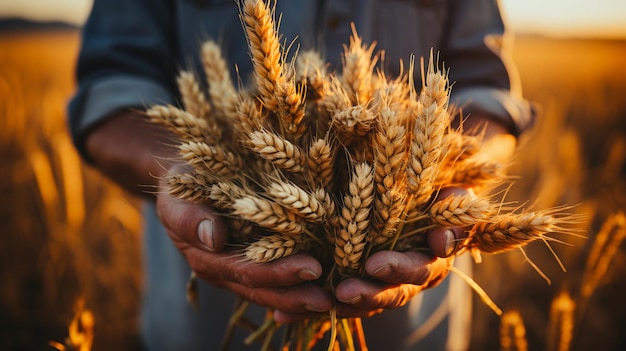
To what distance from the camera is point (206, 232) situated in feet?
2.52

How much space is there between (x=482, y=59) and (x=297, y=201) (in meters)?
1.10

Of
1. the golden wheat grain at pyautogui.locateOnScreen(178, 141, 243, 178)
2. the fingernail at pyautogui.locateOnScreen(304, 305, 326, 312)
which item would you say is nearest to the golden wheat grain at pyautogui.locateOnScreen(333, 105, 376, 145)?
the golden wheat grain at pyautogui.locateOnScreen(178, 141, 243, 178)

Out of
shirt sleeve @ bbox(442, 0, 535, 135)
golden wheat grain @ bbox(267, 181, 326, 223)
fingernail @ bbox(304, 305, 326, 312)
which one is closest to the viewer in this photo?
golden wheat grain @ bbox(267, 181, 326, 223)

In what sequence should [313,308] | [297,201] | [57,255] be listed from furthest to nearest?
[57,255] → [313,308] → [297,201]

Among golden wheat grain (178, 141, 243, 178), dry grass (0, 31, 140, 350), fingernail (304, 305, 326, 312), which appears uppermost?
golden wheat grain (178, 141, 243, 178)

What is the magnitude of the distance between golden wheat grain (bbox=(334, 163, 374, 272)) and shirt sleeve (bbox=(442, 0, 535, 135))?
778 mm

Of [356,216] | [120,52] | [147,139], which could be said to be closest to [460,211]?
[356,216]

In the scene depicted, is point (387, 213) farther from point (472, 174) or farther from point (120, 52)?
point (120, 52)

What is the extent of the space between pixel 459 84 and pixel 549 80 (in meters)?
7.54

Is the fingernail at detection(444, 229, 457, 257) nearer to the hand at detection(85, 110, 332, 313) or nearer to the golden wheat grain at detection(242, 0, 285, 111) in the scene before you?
the hand at detection(85, 110, 332, 313)

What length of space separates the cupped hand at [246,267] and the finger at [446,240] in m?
0.22

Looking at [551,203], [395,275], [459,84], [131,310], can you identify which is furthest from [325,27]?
[131,310]

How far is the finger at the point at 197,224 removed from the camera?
30.3 inches

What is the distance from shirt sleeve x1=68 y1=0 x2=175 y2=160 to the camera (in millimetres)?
1265
